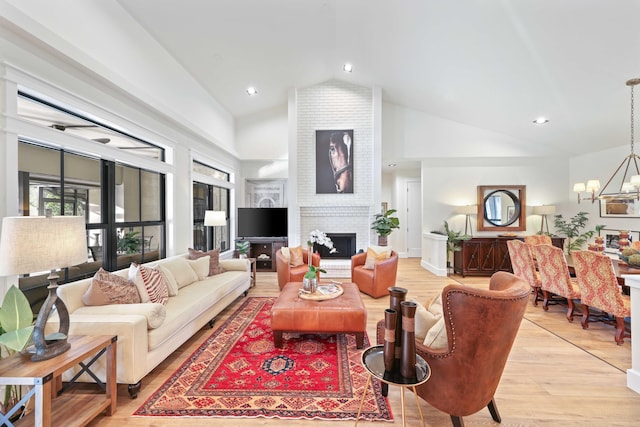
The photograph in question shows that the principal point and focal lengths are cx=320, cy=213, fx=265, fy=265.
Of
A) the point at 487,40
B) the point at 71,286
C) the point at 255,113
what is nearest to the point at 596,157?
the point at 487,40

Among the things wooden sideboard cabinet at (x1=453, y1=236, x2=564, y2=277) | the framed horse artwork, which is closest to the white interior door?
wooden sideboard cabinet at (x1=453, y1=236, x2=564, y2=277)

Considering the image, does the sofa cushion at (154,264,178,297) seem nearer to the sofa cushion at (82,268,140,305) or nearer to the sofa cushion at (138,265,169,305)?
the sofa cushion at (138,265,169,305)

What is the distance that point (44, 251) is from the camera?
56.6 inches

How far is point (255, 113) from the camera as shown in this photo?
6.47 metres

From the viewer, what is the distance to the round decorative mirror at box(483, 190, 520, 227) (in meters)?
6.22

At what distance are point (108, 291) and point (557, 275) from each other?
499 cm

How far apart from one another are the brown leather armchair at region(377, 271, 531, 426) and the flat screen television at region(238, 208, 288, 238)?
5051 millimetres

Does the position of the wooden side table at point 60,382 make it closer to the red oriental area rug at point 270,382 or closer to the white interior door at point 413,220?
the red oriental area rug at point 270,382

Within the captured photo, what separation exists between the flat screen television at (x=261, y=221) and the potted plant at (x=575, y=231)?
6.18 m

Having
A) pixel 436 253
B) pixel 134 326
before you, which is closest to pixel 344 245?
pixel 436 253

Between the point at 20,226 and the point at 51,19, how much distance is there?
1857mm

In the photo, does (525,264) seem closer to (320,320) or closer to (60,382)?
(320,320)

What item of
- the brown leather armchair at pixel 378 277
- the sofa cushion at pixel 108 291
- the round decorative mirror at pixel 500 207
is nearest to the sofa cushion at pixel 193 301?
the sofa cushion at pixel 108 291

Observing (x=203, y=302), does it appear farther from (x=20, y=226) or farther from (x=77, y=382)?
(x=20, y=226)
